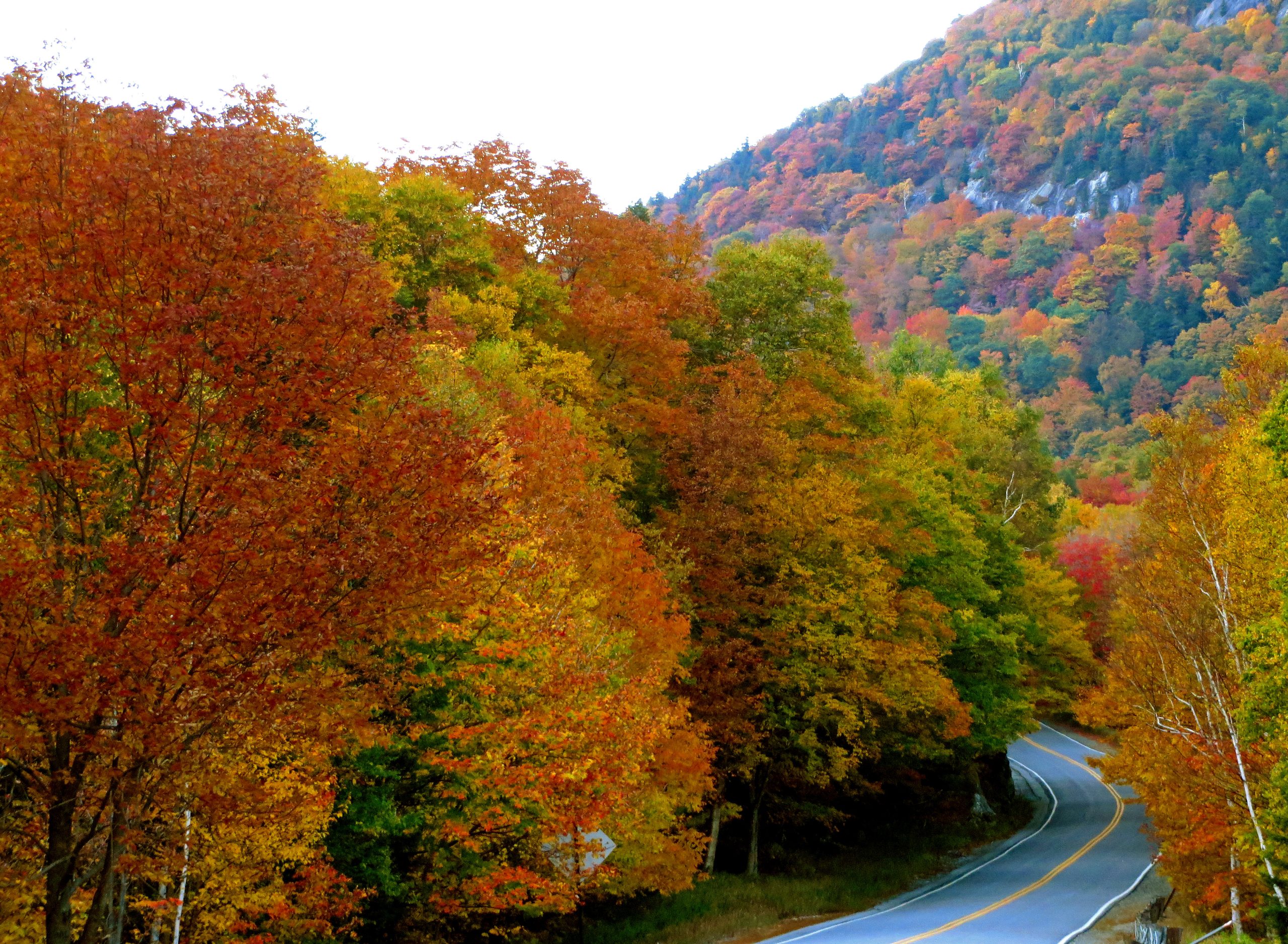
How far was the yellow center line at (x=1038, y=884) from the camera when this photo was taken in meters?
23.9

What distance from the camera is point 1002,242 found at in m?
164

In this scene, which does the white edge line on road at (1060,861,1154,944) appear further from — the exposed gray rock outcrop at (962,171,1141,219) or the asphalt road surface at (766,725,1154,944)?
the exposed gray rock outcrop at (962,171,1141,219)

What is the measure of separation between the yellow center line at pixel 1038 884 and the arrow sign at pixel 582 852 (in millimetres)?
6681

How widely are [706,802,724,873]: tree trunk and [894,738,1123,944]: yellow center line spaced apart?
6.30 meters

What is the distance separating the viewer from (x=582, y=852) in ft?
63.2

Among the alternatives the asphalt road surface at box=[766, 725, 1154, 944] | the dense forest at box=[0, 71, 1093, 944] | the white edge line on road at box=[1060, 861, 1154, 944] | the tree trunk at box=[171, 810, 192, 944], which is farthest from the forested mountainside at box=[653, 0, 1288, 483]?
the tree trunk at box=[171, 810, 192, 944]

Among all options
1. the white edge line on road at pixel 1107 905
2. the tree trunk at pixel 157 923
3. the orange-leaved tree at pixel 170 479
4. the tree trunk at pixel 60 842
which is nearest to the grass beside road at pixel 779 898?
the white edge line on road at pixel 1107 905

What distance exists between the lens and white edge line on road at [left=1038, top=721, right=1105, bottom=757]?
202 ft

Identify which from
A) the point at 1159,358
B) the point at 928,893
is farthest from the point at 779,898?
the point at 1159,358

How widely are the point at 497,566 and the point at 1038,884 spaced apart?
23.3 metres

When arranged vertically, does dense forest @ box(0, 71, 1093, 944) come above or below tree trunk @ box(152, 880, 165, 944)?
above

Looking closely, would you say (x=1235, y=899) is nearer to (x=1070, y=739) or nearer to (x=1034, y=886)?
(x=1034, y=886)

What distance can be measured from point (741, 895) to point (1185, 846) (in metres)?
10.8

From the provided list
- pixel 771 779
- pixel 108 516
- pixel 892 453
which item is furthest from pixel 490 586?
pixel 892 453
